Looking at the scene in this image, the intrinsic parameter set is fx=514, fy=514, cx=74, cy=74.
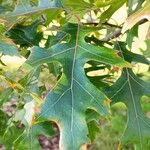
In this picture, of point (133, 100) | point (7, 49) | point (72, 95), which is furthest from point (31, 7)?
point (133, 100)

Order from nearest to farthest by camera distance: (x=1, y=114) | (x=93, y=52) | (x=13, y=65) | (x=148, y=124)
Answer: (x=93, y=52), (x=148, y=124), (x=1, y=114), (x=13, y=65)

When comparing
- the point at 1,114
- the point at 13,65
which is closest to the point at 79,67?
the point at 1,114

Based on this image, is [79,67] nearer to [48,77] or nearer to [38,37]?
[48,77]

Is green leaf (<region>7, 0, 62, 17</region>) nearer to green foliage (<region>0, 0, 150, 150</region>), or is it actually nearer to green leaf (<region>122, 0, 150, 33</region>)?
green foliage (<region>0, 0, 150, 150</region>)

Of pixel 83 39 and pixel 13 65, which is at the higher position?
pixel 83 39

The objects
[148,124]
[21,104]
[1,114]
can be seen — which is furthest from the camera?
[1,114]

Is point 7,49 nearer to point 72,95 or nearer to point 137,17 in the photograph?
point 72,95

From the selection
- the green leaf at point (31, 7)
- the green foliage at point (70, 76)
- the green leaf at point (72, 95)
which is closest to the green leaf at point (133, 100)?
the green foliage at point (70, 76)
